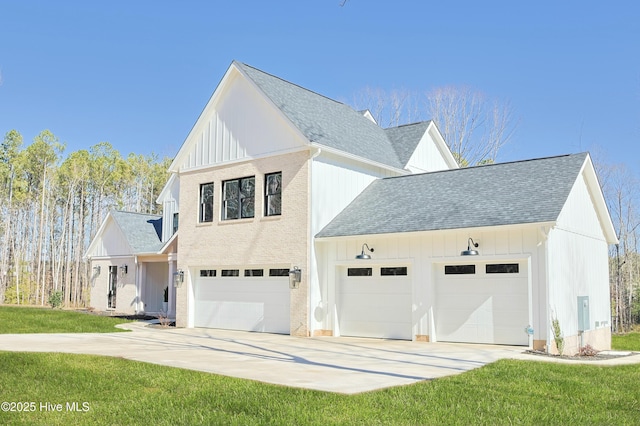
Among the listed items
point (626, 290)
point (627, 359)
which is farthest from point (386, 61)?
point (626, 290)

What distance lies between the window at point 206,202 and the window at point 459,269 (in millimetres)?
8950

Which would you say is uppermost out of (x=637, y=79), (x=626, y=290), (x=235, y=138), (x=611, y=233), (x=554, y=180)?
(x=637, y=79)

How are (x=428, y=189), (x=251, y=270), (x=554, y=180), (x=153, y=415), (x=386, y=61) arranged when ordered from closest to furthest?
(x=153, y=415), (x=554, y=180), (x=428, y=189), (x=251, y=270), (x=386, y=61)

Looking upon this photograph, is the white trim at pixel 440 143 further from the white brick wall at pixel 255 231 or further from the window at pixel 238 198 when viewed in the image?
the window at pixel 238 198

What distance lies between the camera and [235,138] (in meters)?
20.5

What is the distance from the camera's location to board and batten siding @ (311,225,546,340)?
14.5 m

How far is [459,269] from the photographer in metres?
16.0

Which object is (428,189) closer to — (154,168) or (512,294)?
(512,294)

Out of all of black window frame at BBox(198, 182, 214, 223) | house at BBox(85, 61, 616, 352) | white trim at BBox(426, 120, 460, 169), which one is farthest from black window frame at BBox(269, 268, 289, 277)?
white trim at BBox(426, 120, 460, 169)

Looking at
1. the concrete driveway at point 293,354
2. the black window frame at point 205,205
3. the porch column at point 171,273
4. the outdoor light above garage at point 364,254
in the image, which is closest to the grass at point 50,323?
the concrete driveway at point 293,354

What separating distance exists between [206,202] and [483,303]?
417 inches

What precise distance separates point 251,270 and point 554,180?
983 cm

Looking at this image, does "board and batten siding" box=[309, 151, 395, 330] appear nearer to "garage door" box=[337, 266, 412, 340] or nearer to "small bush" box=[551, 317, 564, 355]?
"garage door" box=[337, 266, 412, 340]

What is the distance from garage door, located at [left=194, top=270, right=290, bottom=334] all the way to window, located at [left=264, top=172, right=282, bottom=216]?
2.13m
